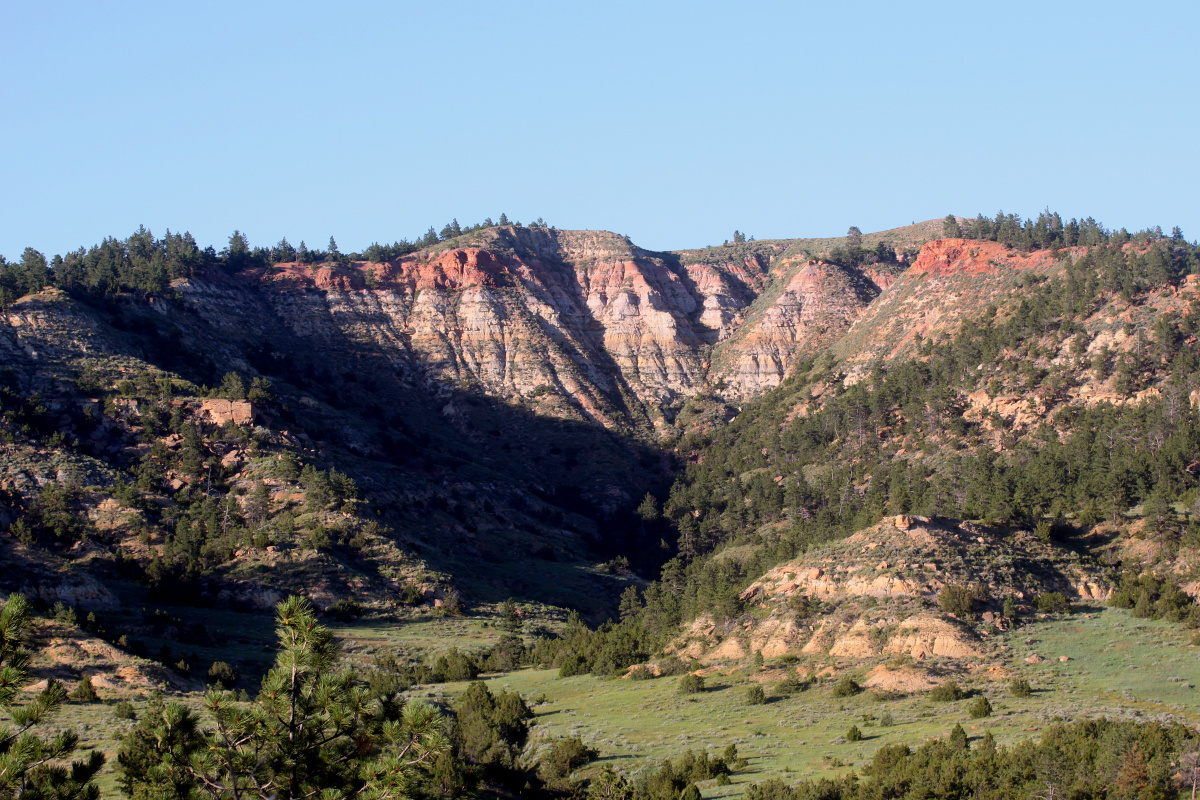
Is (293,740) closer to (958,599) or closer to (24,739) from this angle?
(24,739)

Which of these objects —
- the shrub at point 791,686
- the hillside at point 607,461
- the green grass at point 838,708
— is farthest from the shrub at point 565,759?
the shrub at point 791,686

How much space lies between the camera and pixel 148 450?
8438 cm

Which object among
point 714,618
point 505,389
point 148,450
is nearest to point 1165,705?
point 714,618

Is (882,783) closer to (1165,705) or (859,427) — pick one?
(1165,705)

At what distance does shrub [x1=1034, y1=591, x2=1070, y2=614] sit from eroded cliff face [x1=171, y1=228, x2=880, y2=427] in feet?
241

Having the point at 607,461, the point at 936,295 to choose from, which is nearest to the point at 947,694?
the point at 607,461

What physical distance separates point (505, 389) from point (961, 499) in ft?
208

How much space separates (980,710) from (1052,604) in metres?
17.3

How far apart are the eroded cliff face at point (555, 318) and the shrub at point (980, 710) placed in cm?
8549

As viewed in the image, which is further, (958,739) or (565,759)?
(565,759)

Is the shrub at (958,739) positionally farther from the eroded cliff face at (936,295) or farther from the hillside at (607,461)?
the eroded cliff face at (936,295)

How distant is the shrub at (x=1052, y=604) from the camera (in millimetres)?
50781

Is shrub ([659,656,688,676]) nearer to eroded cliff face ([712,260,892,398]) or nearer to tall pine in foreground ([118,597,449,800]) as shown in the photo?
tall pine in foreground ([118,597,449,800])

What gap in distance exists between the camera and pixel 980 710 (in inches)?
1415
